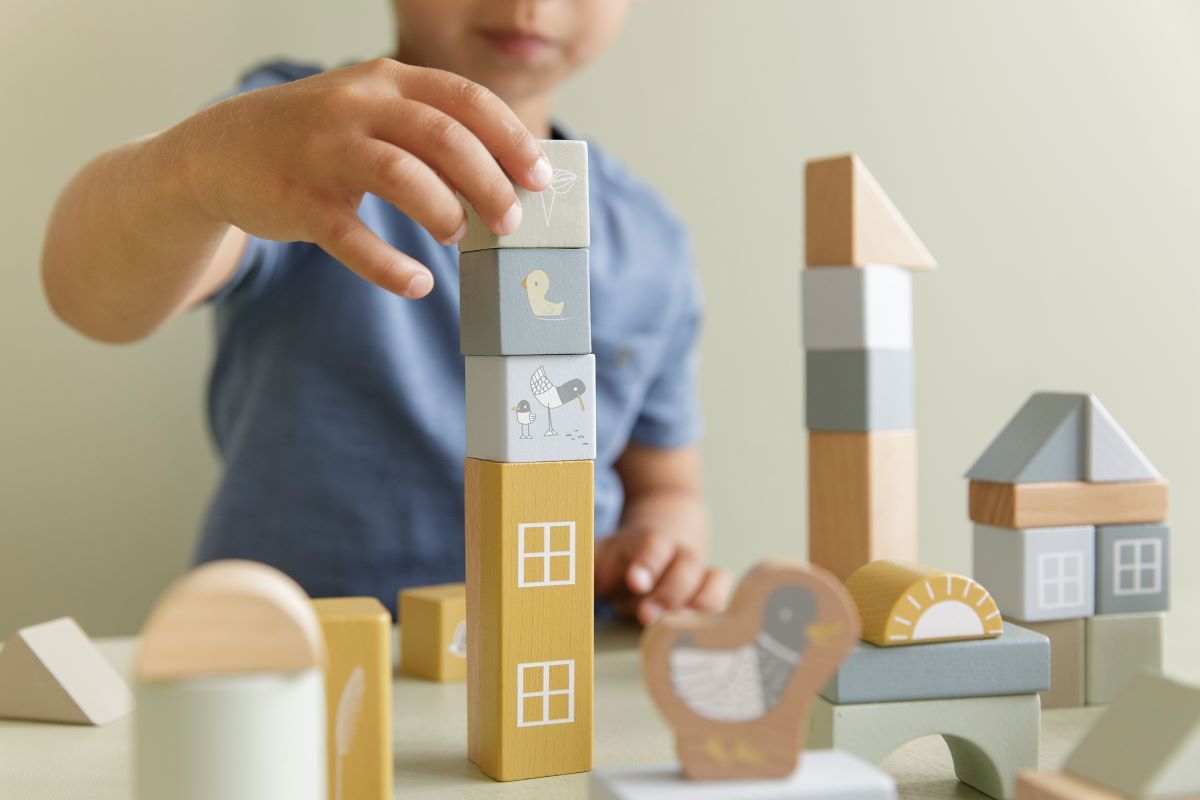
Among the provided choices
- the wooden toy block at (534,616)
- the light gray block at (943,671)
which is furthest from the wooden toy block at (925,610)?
the wooden toy block at (534,616)

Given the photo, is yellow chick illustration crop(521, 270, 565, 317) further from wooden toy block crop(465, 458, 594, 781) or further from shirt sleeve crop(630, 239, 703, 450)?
shirt sleeve crop(630, 239, 703, 450)

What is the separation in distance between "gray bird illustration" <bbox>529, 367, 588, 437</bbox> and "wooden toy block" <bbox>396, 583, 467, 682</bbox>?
0.67 ft

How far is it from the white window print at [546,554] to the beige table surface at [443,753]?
0.08 meters

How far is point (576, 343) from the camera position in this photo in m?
0.49

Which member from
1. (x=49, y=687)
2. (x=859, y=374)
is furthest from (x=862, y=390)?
(x=49, y=687)

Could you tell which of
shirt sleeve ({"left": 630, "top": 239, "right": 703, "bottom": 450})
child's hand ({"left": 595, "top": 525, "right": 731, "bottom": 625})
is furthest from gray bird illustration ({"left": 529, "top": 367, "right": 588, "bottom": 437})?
shirt sleeve ({"left": 630, "top": 239, "right": 703, "bottom": 450})

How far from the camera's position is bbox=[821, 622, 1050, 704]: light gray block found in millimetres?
426

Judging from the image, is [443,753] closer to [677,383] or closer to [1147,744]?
[1147,744]

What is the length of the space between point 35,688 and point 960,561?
122 centimetres

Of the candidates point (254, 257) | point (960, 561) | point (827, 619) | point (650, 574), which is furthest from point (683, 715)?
point (960, 561)

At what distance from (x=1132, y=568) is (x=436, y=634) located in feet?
1.20

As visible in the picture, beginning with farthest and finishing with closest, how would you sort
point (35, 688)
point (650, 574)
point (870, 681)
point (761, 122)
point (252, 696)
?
point (761, 122) → point (650, 574) → point (35, 688) → point (870, 681) → point (252, 696)

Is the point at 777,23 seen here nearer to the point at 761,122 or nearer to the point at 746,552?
the point at 761,122

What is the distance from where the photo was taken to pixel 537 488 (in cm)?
48
